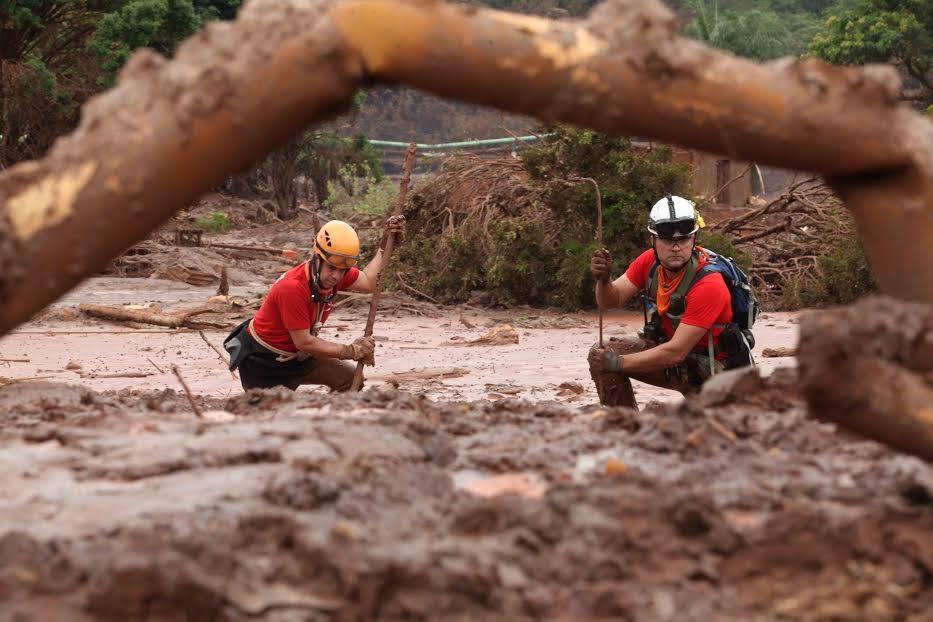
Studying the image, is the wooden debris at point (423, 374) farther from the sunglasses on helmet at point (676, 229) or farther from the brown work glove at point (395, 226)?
the sunglasses on helmet at point (676, 229)

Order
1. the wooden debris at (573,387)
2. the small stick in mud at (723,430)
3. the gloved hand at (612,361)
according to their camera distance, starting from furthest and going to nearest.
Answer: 1. the wooden debris at (573,387)
2. the gloved hand at (612,361)
3. the small stick in mud at (723,430)

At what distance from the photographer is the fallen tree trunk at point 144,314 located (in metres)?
11.1

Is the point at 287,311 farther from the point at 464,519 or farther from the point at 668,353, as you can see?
the point at 464,519

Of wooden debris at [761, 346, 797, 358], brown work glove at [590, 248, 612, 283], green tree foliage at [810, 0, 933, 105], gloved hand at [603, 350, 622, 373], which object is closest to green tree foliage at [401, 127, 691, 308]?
wooden debris at [761, 346, 797, 358]

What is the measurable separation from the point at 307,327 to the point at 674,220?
7.24 ft

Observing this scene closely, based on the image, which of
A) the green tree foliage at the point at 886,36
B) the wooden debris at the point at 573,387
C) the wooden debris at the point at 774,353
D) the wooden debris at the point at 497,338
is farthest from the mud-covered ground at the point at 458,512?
the green tree foliage at the point at 886,36

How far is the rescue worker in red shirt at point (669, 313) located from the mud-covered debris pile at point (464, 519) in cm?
193

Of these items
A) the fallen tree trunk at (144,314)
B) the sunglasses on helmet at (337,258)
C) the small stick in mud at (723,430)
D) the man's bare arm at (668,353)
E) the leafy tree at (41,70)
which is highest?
the leafy tree at (41,70)

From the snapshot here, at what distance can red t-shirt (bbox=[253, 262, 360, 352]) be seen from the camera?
629 centimetres

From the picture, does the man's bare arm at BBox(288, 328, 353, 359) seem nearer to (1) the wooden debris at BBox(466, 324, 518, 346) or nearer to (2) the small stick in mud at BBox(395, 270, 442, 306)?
(1) the wooden debris at BBox(466, 324, 518, 346)

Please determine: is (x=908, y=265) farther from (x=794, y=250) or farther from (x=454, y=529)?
(x=794, y=250)

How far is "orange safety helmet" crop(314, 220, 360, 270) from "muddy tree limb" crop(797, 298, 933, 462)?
4.01 m

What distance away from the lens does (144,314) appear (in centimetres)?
1140

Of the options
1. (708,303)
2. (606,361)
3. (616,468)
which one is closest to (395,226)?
(606,361)
